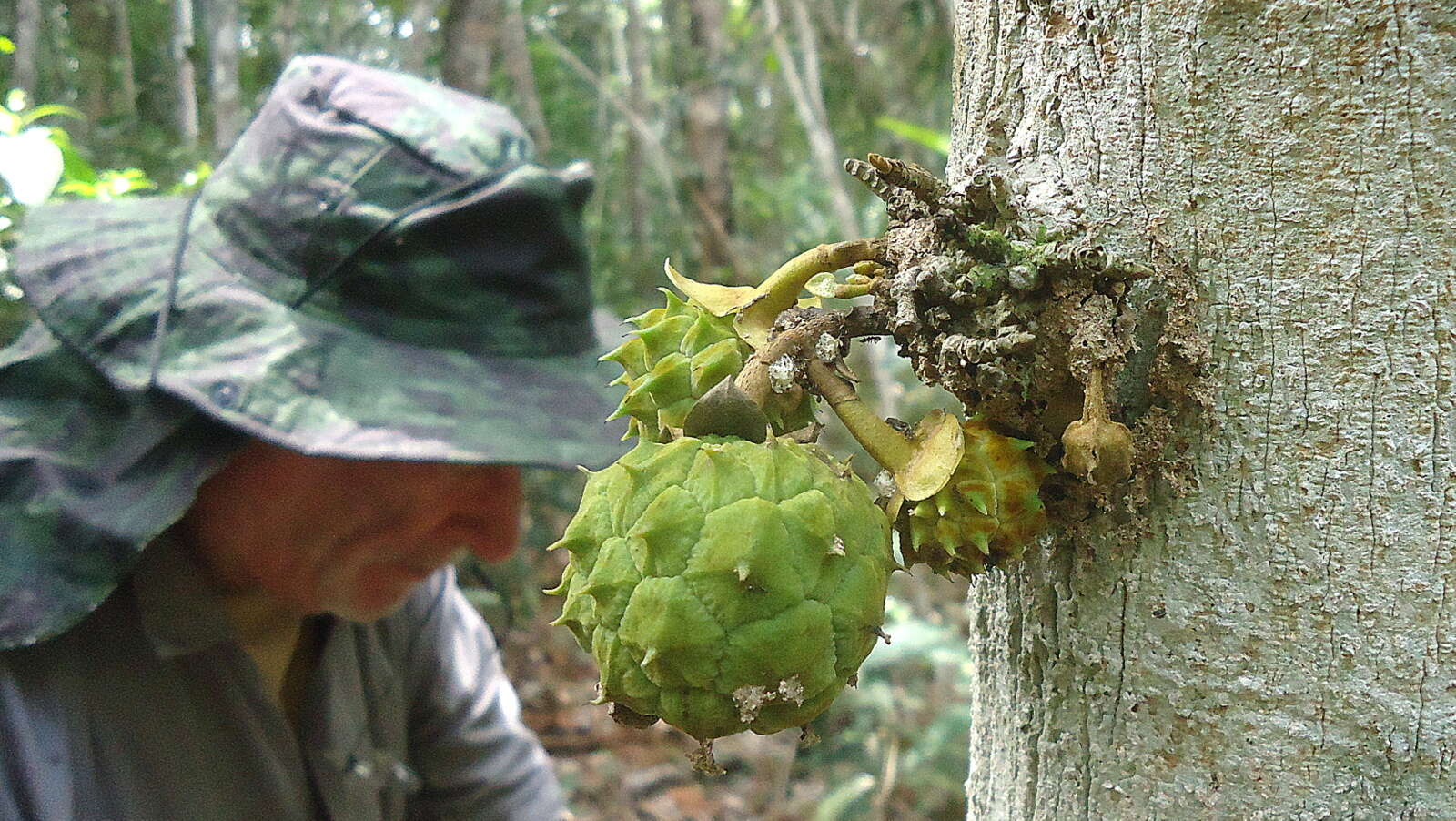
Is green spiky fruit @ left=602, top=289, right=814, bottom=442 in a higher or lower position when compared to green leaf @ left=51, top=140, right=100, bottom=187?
higher

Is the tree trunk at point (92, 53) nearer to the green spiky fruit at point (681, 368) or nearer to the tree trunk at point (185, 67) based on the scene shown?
the tree trunk at point (185, 67)

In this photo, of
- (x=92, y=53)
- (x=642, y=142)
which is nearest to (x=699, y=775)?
(x=642, y=142)

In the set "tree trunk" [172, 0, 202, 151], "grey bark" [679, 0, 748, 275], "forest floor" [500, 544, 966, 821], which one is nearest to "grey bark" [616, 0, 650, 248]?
"grey bark" [679, 0, 748, 275]

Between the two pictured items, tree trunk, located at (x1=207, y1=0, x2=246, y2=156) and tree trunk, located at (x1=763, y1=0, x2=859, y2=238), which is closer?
tree trunk, located at (x1=207, y1=0, x2=246, y2=156)

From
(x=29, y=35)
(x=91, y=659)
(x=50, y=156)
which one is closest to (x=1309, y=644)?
(x=50, y=156)

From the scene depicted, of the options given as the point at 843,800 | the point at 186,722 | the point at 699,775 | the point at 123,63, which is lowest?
the point at 699,775

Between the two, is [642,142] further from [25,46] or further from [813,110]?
[25,46]

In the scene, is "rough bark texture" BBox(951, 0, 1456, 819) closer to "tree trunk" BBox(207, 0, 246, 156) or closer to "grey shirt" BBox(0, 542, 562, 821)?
"grey shirt" BBox(0, 542, 562, 821)
